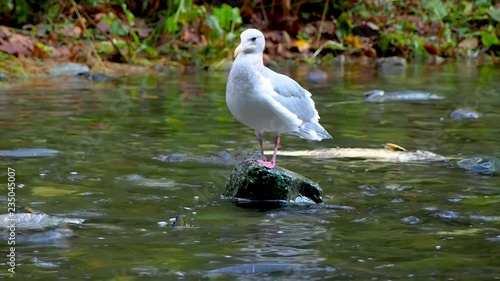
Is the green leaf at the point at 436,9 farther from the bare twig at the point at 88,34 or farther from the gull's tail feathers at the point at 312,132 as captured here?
the gull's tail feathers at the point at 312,132

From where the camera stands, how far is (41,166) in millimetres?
6770

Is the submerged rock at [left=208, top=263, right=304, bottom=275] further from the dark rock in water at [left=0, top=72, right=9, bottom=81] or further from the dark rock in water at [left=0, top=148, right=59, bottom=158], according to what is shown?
the dark rock in water at [left=0, top=72, right=9, bottom=81]

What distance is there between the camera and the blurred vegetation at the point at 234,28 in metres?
13.7

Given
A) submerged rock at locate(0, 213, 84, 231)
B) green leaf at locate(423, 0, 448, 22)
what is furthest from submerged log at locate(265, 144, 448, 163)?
green leaf at locate(423, 0, 448, 22)

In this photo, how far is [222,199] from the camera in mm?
5906

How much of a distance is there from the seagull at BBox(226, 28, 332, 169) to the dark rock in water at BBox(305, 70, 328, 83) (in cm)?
677

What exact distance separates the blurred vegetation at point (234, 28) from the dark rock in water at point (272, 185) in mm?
7226

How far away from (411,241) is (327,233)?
0.41 m

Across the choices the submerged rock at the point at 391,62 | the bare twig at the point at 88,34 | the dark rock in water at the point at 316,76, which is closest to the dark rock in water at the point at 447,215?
the dark rock in water at the point at 316,76

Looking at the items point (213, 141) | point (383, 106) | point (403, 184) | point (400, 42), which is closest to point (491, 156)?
point (403, 184)

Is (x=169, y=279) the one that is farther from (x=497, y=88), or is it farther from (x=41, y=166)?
(x=497, y=88)

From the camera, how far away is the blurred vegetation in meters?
13.7

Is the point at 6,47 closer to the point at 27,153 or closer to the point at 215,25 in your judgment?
the point at 215,25

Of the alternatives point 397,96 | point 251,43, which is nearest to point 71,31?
point 397,96
